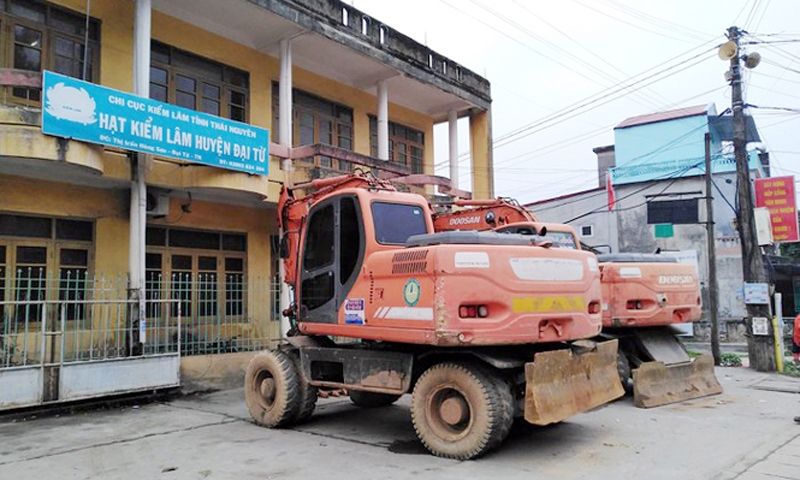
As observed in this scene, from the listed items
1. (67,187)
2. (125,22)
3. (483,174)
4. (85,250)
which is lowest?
(85,250)

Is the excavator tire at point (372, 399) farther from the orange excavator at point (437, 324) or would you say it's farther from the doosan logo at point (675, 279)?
the doosan logo at point (675, 279)

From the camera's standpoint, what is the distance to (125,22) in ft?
35.6

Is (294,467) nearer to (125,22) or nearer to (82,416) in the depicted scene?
(82,416)

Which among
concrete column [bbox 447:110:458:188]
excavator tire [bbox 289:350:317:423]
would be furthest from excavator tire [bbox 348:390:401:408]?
concrete column [bbox 447:110:458:188]

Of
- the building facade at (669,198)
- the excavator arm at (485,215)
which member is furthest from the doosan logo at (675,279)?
the building facade at (669,198)

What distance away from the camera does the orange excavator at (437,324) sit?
574 centimetres

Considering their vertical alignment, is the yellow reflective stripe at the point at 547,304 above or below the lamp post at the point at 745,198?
below

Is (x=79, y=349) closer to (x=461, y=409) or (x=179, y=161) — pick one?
(x=179, y=161)

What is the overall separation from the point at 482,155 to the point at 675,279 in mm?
9106

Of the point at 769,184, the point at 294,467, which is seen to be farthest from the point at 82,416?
the point at 769,184

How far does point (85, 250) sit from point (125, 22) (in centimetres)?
431

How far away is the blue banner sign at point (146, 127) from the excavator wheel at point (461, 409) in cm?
607

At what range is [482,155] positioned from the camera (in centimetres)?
1800

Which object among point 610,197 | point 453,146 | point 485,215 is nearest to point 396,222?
point 485,215
